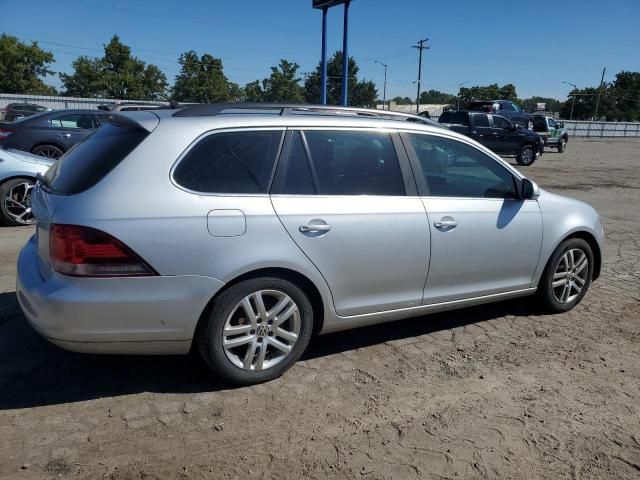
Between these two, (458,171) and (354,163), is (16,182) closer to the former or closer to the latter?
(354,163)

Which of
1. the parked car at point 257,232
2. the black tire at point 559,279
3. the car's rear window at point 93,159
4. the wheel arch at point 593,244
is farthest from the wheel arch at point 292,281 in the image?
the wheel arch at point 593,244

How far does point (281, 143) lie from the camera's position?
11.1ft

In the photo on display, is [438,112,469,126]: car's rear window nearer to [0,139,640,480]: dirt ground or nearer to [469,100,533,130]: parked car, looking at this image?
[469,100,533,130]: parked car

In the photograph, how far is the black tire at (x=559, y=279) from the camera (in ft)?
14.9

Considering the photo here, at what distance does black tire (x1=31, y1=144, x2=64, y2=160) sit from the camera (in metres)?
11.2

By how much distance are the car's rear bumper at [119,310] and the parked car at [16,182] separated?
494cm

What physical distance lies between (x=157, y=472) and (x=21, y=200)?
6.21 m

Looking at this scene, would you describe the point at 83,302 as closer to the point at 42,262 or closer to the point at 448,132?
the point at 42,262

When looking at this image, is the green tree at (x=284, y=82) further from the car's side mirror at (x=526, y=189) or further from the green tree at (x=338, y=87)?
the car's side mirror at (x=526, y=189)

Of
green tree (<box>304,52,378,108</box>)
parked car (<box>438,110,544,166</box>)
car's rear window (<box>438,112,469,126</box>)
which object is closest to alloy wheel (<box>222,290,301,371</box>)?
parked car (<box>438,110,544,166</box>)

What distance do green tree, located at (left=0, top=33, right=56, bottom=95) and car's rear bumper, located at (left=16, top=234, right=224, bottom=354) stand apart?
228 feet

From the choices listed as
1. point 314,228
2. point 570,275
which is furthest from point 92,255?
point 570,275

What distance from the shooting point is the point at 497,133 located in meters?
20.8

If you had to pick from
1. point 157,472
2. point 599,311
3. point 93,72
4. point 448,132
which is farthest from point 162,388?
point 93,72
